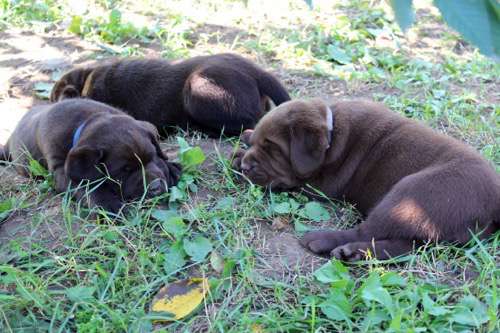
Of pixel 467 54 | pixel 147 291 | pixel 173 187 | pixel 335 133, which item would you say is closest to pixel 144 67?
pixel 173 187

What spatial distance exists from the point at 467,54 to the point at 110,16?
4.57 metres

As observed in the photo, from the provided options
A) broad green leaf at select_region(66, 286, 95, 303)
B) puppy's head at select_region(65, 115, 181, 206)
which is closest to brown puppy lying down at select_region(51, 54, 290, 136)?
puppy's head at select_region(65, 115, 181, 206)

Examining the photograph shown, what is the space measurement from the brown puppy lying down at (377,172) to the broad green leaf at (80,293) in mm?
1234

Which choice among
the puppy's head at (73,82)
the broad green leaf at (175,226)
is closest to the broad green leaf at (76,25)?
the puppy's head at (73,82)

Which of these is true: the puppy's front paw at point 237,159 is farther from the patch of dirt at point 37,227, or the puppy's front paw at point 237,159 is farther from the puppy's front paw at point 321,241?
the patch of dirt at point 37,227

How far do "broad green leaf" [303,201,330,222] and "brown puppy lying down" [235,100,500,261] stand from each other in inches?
6.6

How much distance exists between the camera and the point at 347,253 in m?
2.97

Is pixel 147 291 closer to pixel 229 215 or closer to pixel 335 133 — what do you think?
pixel 229 215

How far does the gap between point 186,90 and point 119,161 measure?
131 centimetres

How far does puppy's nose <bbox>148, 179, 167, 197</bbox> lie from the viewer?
3.58 meters

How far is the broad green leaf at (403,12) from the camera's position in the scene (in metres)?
0.95

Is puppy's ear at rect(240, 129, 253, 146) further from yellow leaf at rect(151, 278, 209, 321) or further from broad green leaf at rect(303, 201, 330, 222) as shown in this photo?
yellow leaf at rect(151, 278, 209, 321)

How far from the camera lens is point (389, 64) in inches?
245

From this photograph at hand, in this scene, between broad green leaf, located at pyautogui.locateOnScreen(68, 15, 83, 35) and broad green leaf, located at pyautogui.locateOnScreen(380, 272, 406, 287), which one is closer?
broad green leaf, located at pyautogui.locateOnScreen(380, 272, 406, 287)
